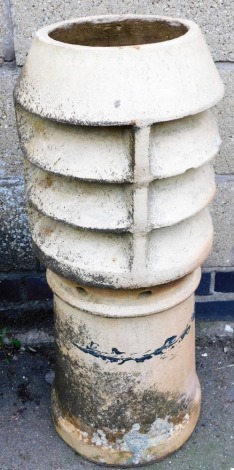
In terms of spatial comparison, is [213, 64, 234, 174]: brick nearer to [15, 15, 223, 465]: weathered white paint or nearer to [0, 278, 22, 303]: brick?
[15, 15, 223, 465]: weathered white paint

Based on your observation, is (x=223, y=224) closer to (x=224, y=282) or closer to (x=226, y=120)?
(x=224, y=282)

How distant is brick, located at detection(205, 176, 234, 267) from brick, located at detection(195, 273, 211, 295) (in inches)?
2.0

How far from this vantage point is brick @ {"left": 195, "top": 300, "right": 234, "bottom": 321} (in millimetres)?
2633

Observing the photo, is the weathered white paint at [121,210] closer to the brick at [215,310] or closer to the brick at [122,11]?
the brick at [122,11]

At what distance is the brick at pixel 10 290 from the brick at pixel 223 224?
2.53 feet

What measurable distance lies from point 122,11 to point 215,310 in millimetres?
1257

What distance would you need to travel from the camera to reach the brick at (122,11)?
2076 millimetres

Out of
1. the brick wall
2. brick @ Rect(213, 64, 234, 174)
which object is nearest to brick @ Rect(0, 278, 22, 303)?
the brick wall

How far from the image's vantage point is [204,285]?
259cm

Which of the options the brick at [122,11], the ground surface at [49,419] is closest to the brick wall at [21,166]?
the brick at [122,11]

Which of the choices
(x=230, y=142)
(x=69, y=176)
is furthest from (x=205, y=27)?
(x=69, y=176)

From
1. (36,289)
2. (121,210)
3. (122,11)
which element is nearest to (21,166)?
(36,289)

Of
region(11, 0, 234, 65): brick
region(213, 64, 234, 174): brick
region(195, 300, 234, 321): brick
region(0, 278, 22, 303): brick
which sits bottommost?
region(195, 300, 234, 321): brick

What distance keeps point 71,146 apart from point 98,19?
48 cm
